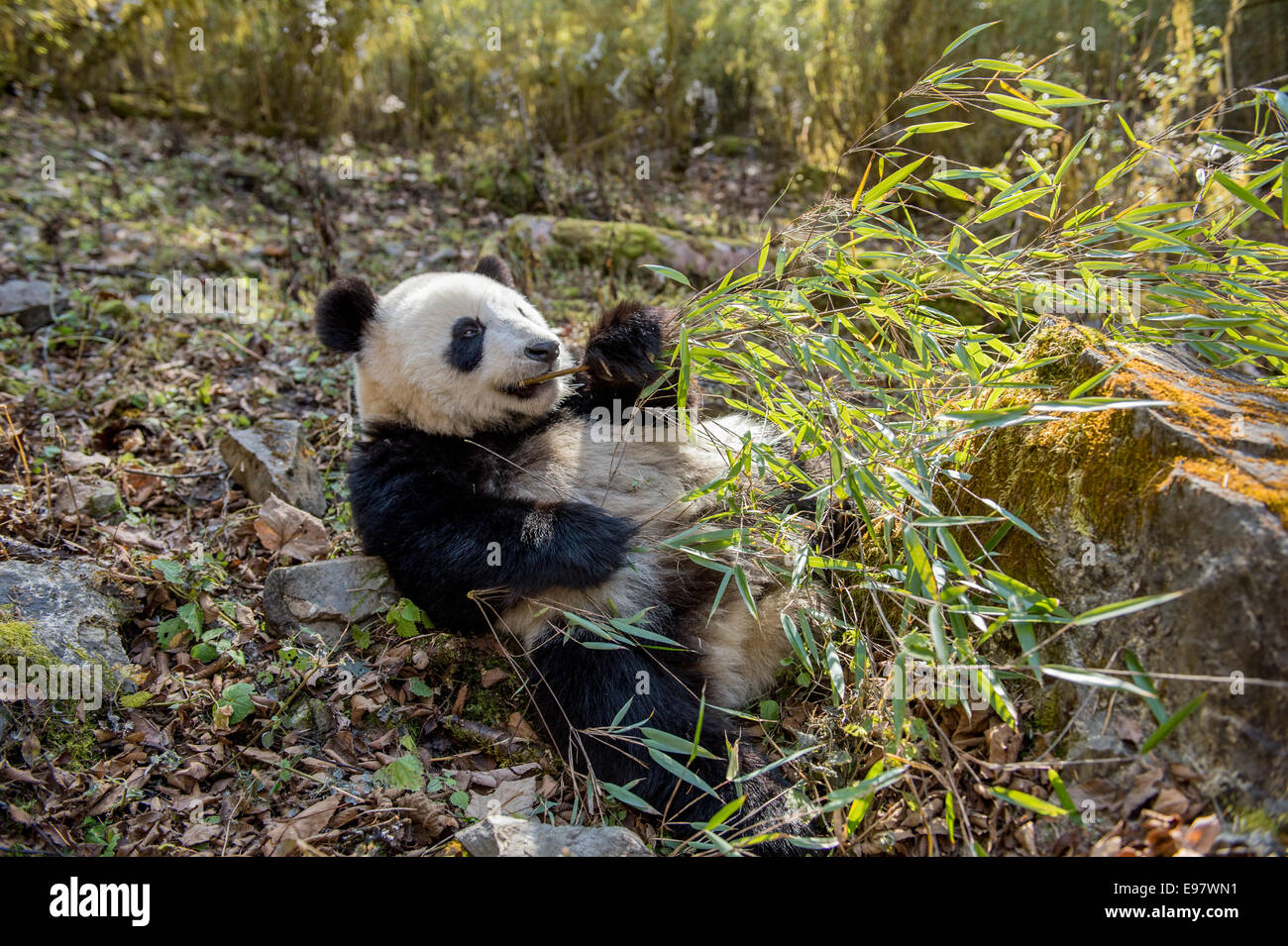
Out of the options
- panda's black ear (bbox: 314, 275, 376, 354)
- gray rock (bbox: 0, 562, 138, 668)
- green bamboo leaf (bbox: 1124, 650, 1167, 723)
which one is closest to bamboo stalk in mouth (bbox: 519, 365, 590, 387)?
panda's black ear (bbox: 314, 275, 376, 354)

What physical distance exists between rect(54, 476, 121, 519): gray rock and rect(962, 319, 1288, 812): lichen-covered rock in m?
3.89

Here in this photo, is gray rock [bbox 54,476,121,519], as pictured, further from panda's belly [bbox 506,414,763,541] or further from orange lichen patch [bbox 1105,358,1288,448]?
orange lichen patch [bbox 1105,358,1288,448]

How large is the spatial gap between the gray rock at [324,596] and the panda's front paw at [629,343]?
1.38m

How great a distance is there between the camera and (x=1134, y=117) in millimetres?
7078

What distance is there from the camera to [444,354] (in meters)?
3.73

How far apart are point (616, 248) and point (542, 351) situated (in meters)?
3.18

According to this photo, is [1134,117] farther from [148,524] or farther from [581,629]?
[148,524]

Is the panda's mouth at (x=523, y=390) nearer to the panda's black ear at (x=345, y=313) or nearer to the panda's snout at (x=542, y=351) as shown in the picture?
the panda's snout at (x=542, y=351)

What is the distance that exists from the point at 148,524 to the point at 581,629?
2269 millimetres

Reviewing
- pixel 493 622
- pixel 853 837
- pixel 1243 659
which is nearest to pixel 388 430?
pixel 493 622

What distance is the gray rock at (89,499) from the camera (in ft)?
12.7

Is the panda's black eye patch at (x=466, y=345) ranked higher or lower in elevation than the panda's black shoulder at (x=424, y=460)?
higher

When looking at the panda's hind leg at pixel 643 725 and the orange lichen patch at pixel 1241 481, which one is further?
the panda's hind leg at pixel 643 725

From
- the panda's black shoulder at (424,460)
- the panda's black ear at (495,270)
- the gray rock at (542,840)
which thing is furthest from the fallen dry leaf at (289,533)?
the gray rock at (542,840)
